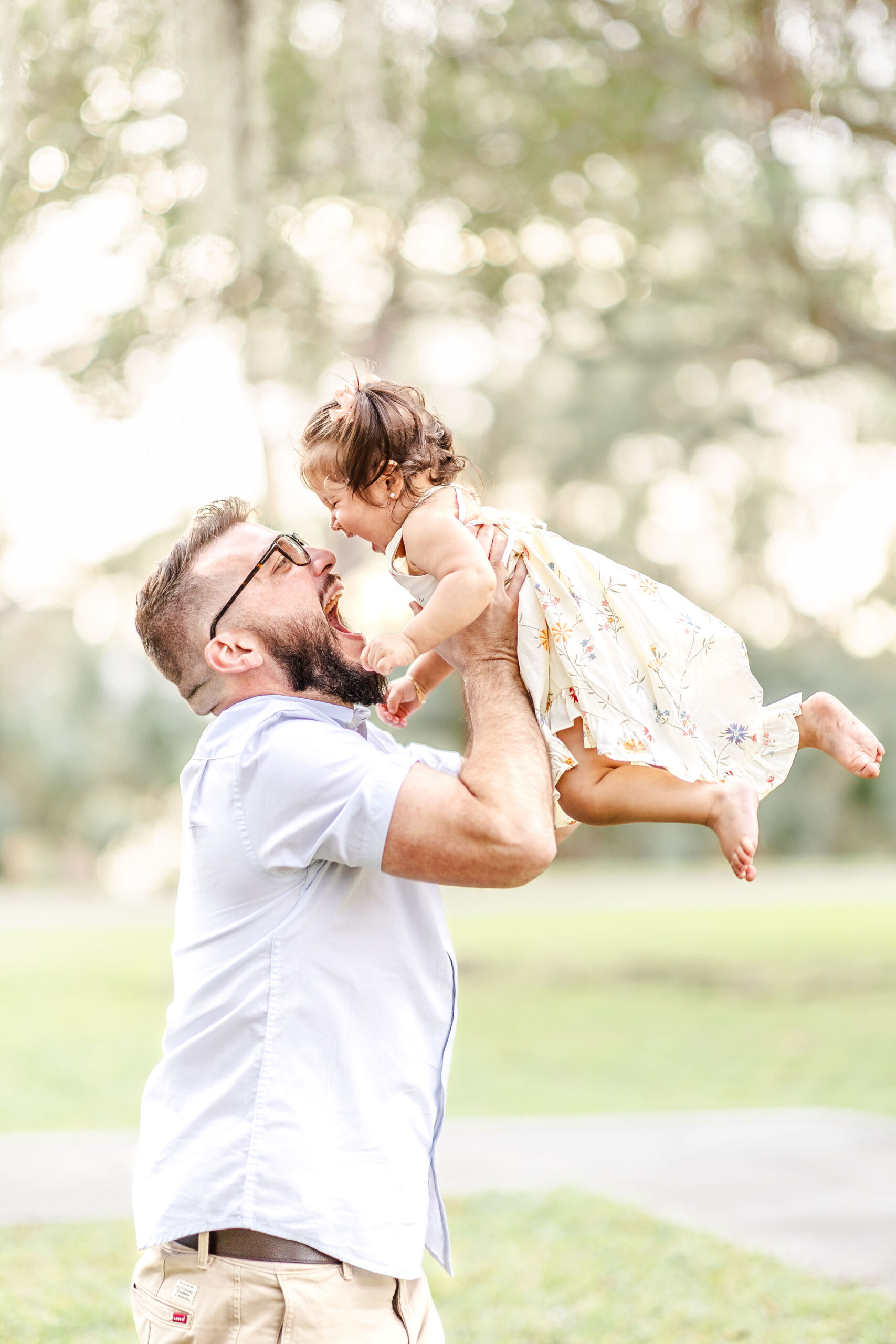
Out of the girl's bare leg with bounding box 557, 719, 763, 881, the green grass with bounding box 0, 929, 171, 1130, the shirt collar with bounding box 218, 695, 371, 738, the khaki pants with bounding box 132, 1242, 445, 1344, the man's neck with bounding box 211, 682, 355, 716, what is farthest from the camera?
the green grass with bounding box 0, 929, 171, 1130

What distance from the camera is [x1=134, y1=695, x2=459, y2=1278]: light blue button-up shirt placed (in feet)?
5.84

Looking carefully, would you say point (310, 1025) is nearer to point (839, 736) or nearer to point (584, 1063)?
point (839, 736)

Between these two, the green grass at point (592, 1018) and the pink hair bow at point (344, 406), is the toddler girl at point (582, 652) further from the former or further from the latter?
the green grass at point (592, 1018)

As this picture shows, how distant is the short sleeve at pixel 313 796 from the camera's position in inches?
71.1

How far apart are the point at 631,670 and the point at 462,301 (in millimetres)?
7637

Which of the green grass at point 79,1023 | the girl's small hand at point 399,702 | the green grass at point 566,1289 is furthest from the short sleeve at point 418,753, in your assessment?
the green grass at point 79,1023

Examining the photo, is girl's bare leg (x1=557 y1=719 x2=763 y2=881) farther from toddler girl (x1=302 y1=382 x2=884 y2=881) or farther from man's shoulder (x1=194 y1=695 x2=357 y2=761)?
man's shoulder (x1=194 y1=695 x2=357 y2=761)

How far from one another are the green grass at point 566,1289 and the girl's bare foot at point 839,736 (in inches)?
87.9

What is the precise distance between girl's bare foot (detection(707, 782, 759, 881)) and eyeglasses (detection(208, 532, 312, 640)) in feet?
2.47

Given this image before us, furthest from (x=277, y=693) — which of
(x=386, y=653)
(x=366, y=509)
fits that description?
(x=366, y=509)

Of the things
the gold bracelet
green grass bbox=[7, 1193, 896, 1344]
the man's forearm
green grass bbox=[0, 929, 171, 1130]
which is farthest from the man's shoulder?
green grass bbox=[0, 929, 171, 1130]

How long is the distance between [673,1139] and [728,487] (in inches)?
238

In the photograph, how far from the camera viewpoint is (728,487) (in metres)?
11.0

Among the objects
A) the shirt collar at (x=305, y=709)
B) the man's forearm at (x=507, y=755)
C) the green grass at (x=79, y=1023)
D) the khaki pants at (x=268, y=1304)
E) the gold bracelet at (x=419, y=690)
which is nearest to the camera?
the khaki pants at (x=268, y=1304)
